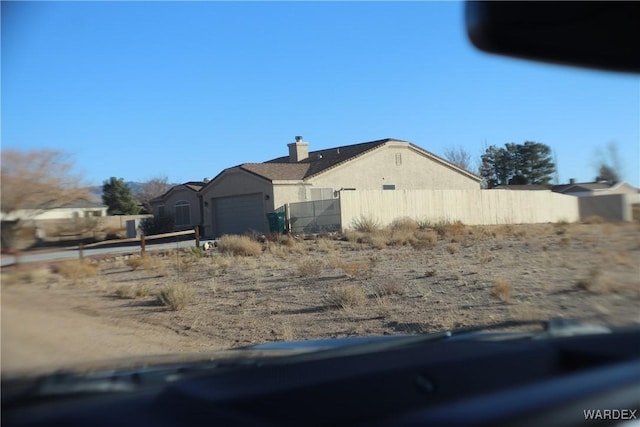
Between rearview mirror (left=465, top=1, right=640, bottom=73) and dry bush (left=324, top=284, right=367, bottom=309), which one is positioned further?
dry bush (left=324, top=284, right=367, bottom=309)

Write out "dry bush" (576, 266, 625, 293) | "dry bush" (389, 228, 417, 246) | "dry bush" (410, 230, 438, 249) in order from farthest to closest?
1. "dry bush" (389, 228, 417, 246)
2. "dry bush" (410, 230, 438, 249)
3. "dry bush" (576, 266, 625, 293)

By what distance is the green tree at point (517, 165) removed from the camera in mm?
34688

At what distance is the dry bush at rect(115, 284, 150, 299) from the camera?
1388cm

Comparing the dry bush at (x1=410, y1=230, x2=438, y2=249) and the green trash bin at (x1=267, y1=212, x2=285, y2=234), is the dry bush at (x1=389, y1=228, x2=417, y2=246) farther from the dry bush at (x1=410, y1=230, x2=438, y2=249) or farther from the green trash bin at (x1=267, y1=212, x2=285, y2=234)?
the green trash bin at (x1=267, y1=212, x2=285, y2=234)

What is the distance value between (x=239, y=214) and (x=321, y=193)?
5.43 meters

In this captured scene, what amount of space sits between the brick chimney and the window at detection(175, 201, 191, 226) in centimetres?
958

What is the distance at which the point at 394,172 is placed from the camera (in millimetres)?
45500

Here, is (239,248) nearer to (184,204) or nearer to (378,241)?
(378,241)

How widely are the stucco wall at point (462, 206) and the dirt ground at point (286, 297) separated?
14.5m

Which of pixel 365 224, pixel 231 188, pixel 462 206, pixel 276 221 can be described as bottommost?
pixel 365 224

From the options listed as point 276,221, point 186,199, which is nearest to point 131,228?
point 276,221

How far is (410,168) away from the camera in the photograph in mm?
46594

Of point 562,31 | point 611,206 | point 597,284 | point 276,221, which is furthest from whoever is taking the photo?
point 276,221

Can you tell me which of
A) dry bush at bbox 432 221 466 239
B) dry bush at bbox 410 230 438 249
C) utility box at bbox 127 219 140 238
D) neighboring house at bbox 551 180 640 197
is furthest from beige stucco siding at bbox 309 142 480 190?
utility box at bbox 127 219 140 238
